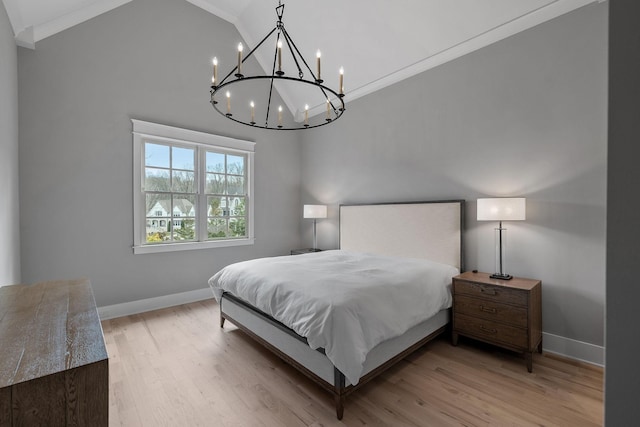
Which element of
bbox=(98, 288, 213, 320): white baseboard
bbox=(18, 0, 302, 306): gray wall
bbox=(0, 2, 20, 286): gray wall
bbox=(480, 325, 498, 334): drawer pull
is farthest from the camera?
bbox=(98, 288, 213, 320): white baseboard

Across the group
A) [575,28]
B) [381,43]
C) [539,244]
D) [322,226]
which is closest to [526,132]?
[575,28]

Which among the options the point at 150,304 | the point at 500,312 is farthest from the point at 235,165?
the point at 500,312

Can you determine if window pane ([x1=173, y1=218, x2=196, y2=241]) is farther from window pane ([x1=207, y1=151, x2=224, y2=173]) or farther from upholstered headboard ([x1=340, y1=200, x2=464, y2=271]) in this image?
upholstered headboard ([x1=340, y1=200, x2=464, y2=271])

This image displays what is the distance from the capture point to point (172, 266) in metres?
3.81

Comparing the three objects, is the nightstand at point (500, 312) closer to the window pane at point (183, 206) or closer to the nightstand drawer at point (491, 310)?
the nightstand drawer at point (491, 310)

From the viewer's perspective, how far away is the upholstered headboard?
10.2 ft

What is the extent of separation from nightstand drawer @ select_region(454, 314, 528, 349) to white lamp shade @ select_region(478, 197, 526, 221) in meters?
0.92

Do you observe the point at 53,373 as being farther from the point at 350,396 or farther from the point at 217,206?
the point at 217,206

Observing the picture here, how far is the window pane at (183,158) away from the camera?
388cm

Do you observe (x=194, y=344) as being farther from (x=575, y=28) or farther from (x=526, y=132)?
(x=575, y=28)

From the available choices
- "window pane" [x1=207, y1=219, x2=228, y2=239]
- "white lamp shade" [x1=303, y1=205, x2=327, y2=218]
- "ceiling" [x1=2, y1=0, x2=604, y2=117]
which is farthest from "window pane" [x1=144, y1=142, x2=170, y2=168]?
"white lamp shade" [x1=303, y1=205, x2=327, y2=218]

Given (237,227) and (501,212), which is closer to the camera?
(501,212)

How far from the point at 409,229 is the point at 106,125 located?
3.83 meters

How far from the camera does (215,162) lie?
4273 mm
